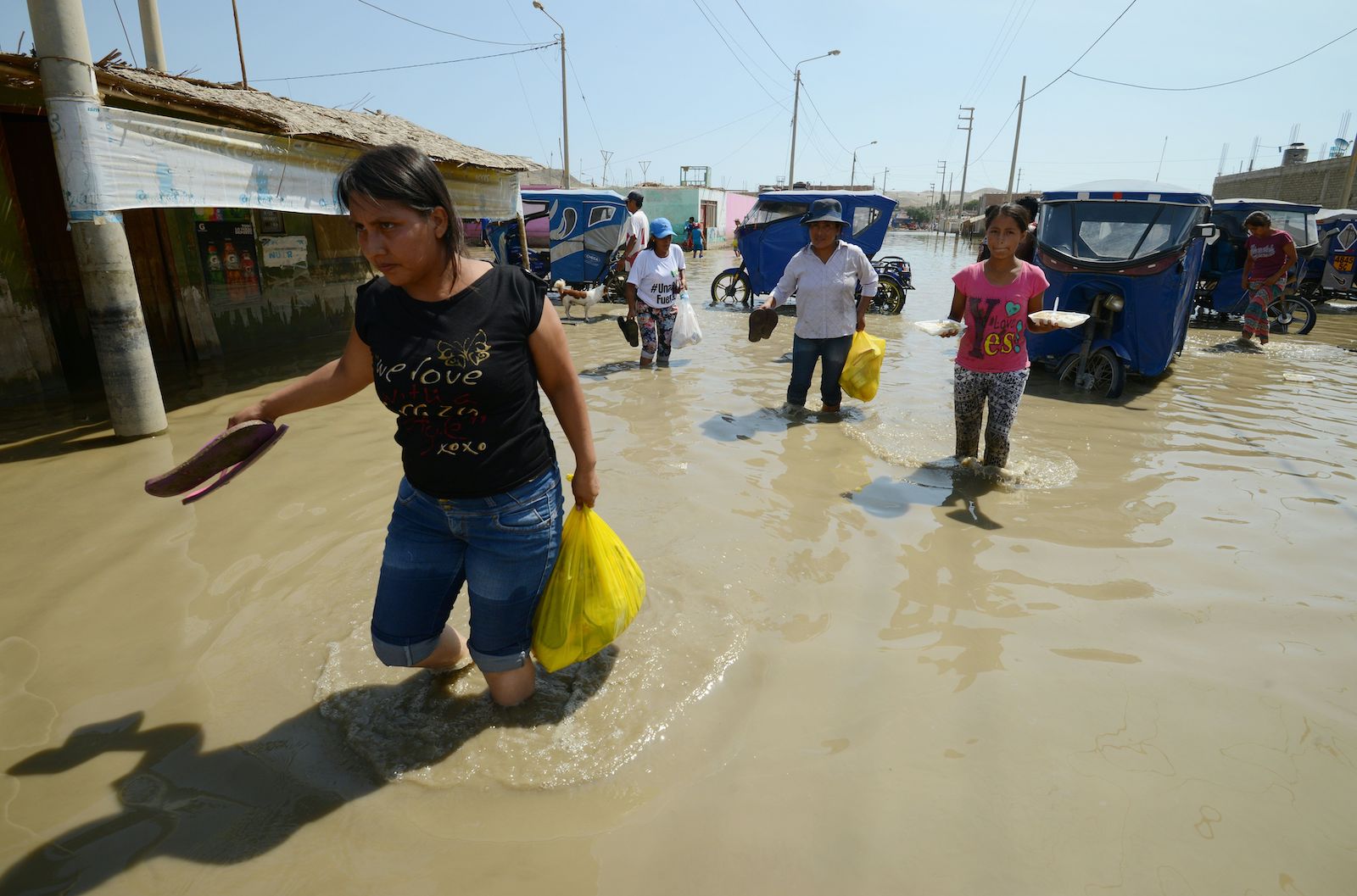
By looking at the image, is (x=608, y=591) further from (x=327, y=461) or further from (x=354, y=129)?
(x=354, y=129)

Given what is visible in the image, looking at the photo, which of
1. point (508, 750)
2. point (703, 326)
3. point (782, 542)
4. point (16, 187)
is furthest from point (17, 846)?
point (703, 326)

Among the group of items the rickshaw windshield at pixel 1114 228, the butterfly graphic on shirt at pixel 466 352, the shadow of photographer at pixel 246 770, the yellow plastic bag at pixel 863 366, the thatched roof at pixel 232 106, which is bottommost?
the shadow of photographer at pixel 246 770

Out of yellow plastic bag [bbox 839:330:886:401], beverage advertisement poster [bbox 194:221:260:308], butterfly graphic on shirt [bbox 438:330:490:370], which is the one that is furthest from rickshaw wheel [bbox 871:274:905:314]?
butterfly graphic on shirt [bbox 438:330:490:370]

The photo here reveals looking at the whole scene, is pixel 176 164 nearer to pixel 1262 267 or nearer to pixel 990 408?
pixel 990 408

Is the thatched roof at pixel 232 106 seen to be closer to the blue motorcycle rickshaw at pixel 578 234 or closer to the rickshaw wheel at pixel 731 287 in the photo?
the blue motorcycle rickshaw at pixel 578 234

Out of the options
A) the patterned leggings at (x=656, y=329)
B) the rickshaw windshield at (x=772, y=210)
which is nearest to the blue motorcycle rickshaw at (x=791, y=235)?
the rickshaw windshield at (x=772, y=210)

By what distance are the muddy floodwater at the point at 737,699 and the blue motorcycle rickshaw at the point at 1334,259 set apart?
40.2 feet

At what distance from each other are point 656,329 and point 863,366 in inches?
114

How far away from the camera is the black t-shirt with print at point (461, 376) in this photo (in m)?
1.86

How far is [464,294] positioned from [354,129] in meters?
6.60

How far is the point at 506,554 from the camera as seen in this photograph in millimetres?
2131

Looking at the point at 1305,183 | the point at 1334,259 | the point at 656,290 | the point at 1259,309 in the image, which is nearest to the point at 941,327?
the point at 656,290

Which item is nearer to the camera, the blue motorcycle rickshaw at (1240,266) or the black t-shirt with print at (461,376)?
the black t-shirt with print at (461,376)

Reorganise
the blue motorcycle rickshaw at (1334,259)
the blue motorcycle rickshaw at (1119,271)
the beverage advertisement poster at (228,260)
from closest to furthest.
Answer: the blue motorcycle rickshaw at (1119,271), the beverage advertisement poster at (228,260), the blue motorcycle rickshaw at (1334,259)
